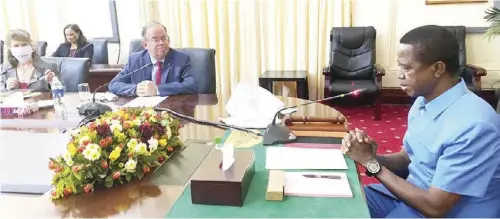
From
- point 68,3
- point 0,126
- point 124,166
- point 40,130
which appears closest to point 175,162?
point 124,166

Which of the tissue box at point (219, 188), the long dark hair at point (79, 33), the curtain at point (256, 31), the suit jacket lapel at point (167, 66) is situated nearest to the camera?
the tissue box at point (219, 188)

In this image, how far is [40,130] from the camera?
174 cm

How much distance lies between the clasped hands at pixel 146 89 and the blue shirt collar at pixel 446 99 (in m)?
1.53

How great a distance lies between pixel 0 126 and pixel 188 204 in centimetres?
127

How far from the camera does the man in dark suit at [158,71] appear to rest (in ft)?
7.82

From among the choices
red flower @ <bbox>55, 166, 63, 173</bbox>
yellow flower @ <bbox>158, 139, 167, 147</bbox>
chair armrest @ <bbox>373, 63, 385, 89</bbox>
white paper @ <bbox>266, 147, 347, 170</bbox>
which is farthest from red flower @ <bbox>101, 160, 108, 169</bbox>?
chair armrest @ <bbox>373, 63, 385, 89</bbox>

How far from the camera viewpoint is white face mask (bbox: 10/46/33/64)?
275cm

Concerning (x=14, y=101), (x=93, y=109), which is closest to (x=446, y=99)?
(x=93, y=109)

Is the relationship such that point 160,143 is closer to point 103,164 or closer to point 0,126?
point 103,164

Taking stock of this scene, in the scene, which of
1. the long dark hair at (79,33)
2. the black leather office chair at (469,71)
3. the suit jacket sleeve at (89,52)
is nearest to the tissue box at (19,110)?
the suit jacket sleeve at (89,52)

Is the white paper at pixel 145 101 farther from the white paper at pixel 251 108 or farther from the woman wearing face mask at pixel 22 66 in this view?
the woman wearing face mask at pixel 22 66

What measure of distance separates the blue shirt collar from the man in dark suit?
148 centimetres

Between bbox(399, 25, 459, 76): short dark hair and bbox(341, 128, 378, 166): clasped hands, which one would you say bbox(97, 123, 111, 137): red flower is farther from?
bbox(399, 25, 459, 76): short dark hair

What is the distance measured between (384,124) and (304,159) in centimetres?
275
